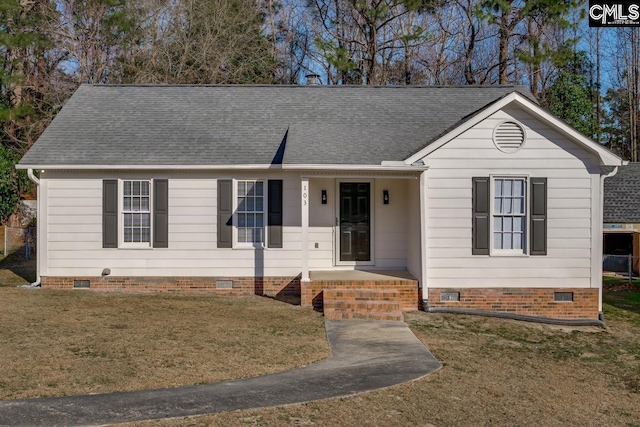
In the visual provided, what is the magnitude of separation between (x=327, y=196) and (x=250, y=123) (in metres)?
2.81

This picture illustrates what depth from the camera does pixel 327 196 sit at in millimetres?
14047

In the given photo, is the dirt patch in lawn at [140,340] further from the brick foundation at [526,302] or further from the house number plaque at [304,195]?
the brick foundation at [526,302]

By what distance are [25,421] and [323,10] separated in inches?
1164

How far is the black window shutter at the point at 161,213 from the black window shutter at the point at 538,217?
7785mm

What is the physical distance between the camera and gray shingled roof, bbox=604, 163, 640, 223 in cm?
2172

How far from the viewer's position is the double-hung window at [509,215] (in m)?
12.5

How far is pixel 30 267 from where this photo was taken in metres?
18.7

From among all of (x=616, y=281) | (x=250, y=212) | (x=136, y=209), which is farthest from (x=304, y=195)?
(x=616, y=281)

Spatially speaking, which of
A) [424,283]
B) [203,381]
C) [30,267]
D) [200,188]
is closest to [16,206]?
[30,267]

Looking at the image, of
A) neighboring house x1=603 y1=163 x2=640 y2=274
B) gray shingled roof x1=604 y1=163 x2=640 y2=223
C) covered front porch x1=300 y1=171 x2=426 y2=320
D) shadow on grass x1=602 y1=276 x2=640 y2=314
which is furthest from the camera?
gray shingled roof x1=604 y1=163 x2=640 y2=223

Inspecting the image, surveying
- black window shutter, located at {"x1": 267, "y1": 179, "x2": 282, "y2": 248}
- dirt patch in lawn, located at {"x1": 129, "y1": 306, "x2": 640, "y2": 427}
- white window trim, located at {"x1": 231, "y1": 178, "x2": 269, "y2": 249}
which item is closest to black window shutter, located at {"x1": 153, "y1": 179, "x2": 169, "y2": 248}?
white window trim, located at {"x1": 231, "y1": 178, "x2": 269, "y2": 249}

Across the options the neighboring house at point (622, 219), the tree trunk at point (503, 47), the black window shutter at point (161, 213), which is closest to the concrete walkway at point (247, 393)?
the black window shutter at point (161, 213)

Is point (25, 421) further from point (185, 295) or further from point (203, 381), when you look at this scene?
point (185, 295)

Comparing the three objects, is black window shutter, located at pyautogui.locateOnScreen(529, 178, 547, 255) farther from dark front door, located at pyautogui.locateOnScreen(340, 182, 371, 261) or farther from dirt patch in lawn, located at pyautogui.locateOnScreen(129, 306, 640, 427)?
dark front door, located at pyautogui.locateOnScreen(340, 182, 371, 261)
